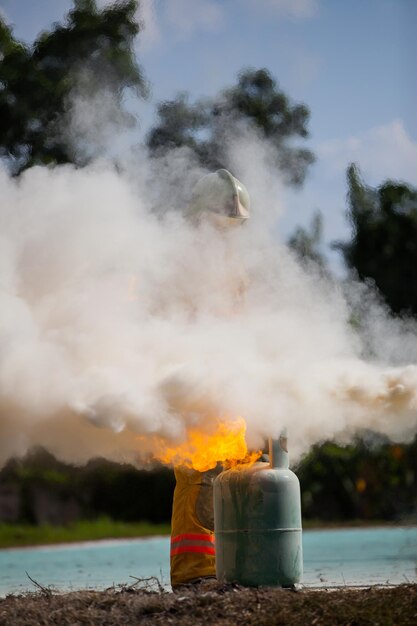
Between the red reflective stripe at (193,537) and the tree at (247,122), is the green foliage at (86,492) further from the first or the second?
the red reflective stripe at (193,537)

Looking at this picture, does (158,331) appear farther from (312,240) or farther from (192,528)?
(312,240)

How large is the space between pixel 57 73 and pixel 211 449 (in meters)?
5.63

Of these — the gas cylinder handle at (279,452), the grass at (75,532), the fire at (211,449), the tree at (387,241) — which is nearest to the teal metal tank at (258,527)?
the gas cylinder handle at (279,452)

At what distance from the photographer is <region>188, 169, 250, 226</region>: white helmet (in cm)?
786

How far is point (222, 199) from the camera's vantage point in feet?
25.8

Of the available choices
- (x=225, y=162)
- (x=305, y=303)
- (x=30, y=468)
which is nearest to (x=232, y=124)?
(x=225, y=162)

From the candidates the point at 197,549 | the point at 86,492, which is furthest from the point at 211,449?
the point at 86,492

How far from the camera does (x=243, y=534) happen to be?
6719mm

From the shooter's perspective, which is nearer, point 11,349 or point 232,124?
point 11,349

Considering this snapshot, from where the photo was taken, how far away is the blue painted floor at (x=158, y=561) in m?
8.93

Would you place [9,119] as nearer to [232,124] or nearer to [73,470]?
[232,124]

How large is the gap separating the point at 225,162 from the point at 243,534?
3957mm

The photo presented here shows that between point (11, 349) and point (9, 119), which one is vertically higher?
point (9, 119)

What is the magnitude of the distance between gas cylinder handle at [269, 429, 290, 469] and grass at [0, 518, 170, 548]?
9.78 m
